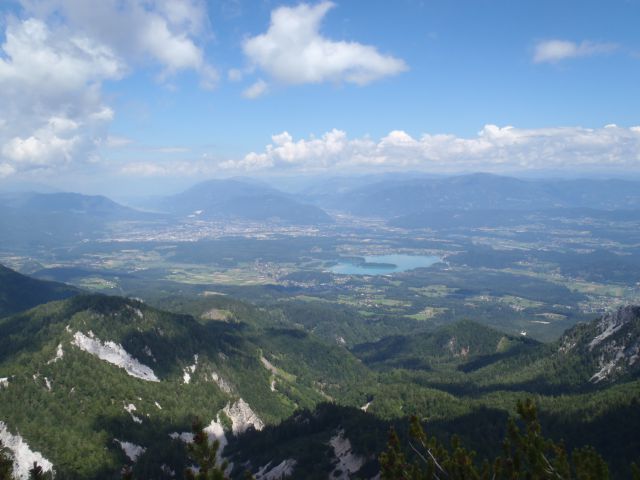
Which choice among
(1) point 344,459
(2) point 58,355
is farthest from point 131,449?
(1) point 344,459

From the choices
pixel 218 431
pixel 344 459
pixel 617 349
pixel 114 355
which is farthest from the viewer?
pixel 617 349

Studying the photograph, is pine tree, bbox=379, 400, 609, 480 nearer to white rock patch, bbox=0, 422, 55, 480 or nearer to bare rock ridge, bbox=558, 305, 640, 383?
white rock patch, bbox=0, 422, 55, 480

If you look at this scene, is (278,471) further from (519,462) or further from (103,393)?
(519,462)

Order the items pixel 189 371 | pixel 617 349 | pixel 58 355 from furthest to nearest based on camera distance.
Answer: pixel 189 371 → pixel 617 349 → pixel 58 355

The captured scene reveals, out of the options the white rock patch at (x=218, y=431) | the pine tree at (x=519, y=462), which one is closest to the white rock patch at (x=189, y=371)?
the white rock patch at (x=218, y=431)

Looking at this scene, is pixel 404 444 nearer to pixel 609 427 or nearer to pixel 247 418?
pixel 609 427

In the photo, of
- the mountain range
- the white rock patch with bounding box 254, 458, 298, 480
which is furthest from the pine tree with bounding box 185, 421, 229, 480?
→ the white rock patch with bounding box 254, 458, 298, 480
